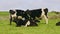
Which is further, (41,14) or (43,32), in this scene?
(41,14)

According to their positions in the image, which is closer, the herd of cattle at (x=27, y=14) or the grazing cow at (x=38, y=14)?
the herd of cattle at (x=27, y=14)

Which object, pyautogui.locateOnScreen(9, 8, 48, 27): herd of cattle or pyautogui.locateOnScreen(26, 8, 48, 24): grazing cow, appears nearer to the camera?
pyautogui.locateOnScreen(9, 8, 48, 27): herd of cattle

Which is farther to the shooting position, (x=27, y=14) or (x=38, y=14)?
(x=38, y=14)

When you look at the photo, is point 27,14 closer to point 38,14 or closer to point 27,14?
point 27,14

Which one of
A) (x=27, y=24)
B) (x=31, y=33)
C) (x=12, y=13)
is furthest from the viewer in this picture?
(x=12, y=13)

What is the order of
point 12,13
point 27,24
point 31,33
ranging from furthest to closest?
point 12,13 → point 27,24 → point 31,33

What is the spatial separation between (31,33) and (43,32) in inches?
42.7

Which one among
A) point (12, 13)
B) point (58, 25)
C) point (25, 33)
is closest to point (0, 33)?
point (25, 33)

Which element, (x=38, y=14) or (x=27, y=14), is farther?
(x=38, y=14)

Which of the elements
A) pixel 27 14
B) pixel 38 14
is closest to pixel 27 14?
pixel 27 14

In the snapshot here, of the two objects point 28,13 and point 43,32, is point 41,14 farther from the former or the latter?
point 43,32

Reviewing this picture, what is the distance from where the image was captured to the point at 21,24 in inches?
879

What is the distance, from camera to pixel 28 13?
86.7ft

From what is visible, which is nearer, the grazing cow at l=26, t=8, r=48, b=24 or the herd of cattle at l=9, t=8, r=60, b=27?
the herd of cattle at l=9, t=8, r=60, b=27
